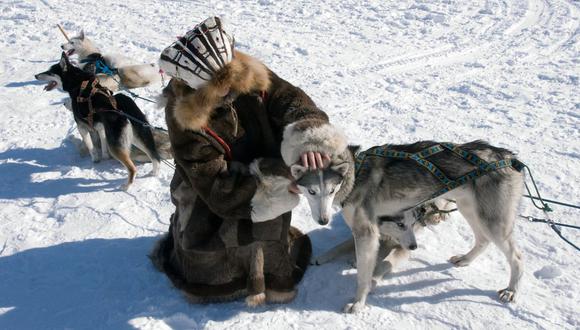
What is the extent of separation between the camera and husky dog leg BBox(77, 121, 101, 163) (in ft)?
15.3

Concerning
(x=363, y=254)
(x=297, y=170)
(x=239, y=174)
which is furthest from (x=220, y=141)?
(x=363, y=254)

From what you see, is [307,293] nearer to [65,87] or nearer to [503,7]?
[65,87]

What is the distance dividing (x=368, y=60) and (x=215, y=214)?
206 inches

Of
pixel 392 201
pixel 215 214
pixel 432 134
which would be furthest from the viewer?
pixel 432 134

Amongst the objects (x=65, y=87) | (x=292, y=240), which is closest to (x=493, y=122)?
(x=292, y=240)

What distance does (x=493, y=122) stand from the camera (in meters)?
5.39

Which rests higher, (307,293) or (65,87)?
(65,87)

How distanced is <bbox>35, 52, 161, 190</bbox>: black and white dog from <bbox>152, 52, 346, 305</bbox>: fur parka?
5.11ft

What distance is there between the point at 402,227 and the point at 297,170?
3.80 feet

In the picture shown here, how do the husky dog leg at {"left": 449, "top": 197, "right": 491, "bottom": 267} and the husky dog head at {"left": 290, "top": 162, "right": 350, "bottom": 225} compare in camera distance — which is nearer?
the husky dog head at {"left": 290, "top": 162, "right": 350, "bottom": 225}

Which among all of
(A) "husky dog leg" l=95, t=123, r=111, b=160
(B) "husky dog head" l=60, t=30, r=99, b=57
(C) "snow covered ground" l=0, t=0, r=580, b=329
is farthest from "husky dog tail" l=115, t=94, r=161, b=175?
(B) "husky dog head" l=60, t=30, r=99, b=57

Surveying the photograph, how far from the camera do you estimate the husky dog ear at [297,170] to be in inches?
89.2

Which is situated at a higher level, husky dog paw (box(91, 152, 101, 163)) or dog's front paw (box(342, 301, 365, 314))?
dog's front paw (box(342, 301, 365, 314))

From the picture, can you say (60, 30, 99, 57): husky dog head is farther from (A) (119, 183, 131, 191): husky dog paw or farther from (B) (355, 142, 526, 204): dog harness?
(B) (355, 142, 526, 204): dog harness
